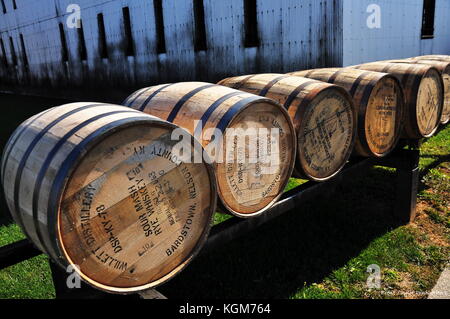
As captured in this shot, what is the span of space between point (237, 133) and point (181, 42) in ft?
36.0

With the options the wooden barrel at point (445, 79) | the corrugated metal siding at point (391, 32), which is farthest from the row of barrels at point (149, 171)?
the corrugated metal siding at point (391, 32)

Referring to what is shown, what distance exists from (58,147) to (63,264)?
613mm

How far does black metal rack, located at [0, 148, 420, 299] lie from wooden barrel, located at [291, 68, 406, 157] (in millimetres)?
268

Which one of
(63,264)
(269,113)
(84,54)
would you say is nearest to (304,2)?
(269,113)

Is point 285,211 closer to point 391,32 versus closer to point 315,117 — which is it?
point 315,117

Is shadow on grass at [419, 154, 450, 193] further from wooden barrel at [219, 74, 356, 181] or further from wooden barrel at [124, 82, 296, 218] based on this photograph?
wooden barrel at [124, 82, 296, 218]

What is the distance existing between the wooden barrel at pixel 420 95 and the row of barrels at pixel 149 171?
1517mm

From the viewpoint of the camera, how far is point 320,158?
351 centimetres

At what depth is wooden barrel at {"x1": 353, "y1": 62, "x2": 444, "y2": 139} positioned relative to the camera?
15.1 ft

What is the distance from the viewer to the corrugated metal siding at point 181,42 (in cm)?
864

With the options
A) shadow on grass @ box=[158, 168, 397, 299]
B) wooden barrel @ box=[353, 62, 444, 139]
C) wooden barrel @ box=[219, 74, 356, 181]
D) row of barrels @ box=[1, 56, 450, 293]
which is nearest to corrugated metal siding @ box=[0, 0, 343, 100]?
wooden barrel @ box=[353, 62, 444, 139]

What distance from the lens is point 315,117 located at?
11.1 feet
